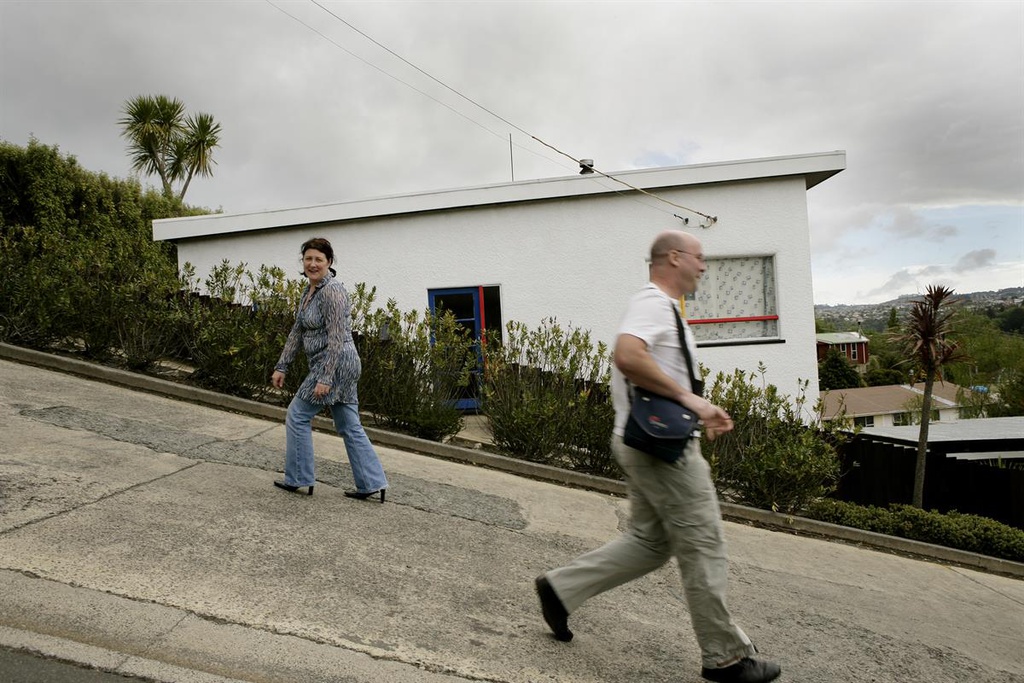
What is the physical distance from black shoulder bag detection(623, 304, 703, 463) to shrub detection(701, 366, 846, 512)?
15.1 feet

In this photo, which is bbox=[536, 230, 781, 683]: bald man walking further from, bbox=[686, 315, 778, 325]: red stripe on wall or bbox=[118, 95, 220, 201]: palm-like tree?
bbox=[118, 95, 220, 201]: palm-like tree

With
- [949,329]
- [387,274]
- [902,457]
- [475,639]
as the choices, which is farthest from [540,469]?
[949,329]

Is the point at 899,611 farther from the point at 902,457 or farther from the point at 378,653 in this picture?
the point at 902,457

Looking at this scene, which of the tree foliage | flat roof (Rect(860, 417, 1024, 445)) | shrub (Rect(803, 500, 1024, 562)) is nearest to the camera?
shrub (Rect(803, 500, 1024, 562))

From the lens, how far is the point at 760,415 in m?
7.93

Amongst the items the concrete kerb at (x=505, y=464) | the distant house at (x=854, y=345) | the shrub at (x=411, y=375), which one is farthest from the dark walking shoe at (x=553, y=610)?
the distant house at (x=854, y=345)

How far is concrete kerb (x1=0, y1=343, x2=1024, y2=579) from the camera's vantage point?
743 centimetres

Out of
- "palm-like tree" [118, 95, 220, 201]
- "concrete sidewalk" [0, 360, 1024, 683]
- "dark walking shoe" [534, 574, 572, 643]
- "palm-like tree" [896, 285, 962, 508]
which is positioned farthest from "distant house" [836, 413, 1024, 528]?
"palm-like tree" [118, 95, 220, 201]

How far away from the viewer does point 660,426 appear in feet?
10.00

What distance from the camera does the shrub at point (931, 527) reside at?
7691mm

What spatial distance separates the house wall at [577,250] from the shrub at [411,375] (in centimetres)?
300

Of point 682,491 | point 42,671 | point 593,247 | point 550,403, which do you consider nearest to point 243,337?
point 550,403

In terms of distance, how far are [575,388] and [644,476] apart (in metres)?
4.89

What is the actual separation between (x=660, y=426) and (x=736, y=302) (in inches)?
325
